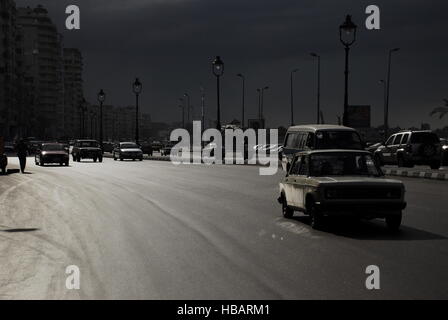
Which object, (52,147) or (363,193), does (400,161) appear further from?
(363,193)

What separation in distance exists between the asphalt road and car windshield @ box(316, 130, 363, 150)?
704 cm

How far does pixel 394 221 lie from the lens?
14945mm

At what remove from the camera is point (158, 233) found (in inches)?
573

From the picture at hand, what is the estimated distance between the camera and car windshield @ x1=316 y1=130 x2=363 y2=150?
2869 centimetres

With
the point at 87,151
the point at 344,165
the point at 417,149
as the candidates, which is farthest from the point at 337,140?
the point at 87,151

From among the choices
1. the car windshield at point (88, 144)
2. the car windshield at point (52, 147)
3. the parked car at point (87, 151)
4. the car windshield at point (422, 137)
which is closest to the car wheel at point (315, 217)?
the car windshield at point (422, 137)

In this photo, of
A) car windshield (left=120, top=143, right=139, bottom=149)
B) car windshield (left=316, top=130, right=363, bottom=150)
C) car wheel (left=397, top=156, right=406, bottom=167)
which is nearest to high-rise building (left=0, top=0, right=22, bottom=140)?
car windshield (left=120, top=143, right=139, bottom=149)

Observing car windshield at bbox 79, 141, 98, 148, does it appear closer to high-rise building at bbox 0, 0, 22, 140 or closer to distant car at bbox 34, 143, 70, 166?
distant car at bbox 34, 143, 70, 166

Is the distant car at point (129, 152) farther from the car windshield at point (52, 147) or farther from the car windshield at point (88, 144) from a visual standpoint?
the car windshield at point (52, 147)

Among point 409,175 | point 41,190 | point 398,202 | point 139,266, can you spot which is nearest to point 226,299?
point 139,266

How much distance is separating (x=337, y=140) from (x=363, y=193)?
1429 cm

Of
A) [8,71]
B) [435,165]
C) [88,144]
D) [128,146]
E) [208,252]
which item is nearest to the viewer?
[208,252]

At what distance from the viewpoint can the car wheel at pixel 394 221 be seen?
48.7 feet

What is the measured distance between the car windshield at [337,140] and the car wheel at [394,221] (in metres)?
13.6
